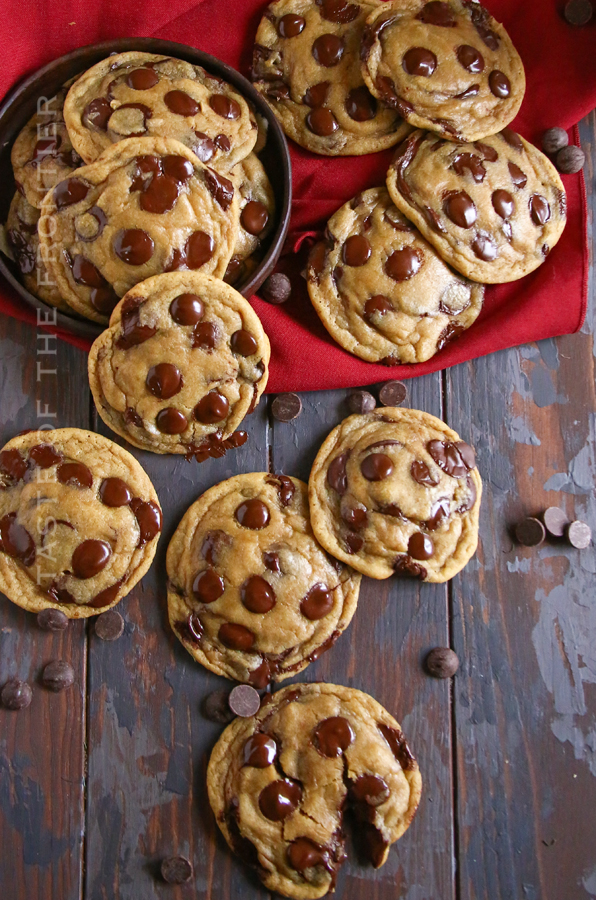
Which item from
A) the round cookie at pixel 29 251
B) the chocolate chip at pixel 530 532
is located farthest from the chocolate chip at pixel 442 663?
the round cookie at pixel 29 251

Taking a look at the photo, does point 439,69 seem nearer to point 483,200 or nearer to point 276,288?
point 483,200

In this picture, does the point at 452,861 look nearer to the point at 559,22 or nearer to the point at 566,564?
the point at 566,564

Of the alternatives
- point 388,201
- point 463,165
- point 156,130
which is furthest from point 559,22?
point 156,130

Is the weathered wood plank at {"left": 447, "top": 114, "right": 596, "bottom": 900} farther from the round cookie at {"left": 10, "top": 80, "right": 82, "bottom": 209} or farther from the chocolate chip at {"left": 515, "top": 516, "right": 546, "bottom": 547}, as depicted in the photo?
the round cookie at {"left": 10, "top": 80, "right": 82, "bottom": 209}

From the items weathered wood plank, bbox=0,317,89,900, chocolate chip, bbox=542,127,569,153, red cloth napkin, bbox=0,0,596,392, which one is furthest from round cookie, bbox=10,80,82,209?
chocolate chip, bbox=542,127,569,153

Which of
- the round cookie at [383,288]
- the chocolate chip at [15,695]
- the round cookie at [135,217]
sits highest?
the round cookie at [135,217]

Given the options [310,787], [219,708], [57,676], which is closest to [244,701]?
[219,708]

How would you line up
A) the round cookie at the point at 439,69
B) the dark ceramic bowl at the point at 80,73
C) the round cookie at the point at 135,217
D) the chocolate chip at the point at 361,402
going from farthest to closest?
the chocolate chip at the point at 361,402
the round cookie at the point at 439,69
the dark ceramic bowl at the point at 80,73
the round cookie at the point at 135,217

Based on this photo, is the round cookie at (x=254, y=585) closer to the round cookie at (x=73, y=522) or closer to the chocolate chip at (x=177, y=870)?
the round cookie at (x=73, y=522)
